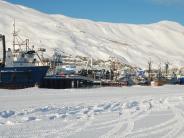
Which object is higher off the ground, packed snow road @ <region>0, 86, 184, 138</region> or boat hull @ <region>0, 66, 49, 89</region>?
boat hull @ <region>0, 66, 49, 89</region>

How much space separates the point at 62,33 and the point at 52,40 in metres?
7.27

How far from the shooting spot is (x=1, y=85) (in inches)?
1119

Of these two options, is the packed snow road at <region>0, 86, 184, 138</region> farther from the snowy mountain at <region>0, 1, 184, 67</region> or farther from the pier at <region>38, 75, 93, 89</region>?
the snowy mountain at <region>0, 1, 184, 67</region>

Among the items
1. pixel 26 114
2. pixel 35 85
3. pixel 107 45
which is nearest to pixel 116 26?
pixel 107 45

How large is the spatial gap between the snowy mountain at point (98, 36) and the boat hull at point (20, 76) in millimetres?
28643

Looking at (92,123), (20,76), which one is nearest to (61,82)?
(20,76)

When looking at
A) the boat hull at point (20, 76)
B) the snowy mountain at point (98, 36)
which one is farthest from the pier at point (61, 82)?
the snowy mountain at point (98, 36)

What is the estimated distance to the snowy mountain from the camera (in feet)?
223

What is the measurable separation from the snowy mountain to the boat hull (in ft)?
94.0

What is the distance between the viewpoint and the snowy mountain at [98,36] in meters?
68.1

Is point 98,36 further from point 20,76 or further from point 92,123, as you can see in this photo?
A: point 92,123

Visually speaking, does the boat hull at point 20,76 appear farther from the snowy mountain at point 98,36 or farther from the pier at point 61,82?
the snowy mountain at point 98,36

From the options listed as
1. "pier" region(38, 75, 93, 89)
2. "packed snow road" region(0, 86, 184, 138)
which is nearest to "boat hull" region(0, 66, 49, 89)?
"pier" region(38, 75, 93, 89)

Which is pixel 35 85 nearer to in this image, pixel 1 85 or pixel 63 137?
pixel 1 85
